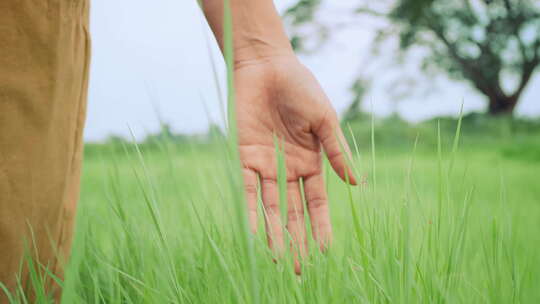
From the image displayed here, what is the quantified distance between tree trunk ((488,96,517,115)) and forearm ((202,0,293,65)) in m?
10.4

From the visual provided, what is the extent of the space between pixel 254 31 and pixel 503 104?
418 inches

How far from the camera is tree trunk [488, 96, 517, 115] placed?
1005 cm

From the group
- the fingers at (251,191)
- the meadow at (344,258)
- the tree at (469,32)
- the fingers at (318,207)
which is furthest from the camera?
the tree at (469,32)

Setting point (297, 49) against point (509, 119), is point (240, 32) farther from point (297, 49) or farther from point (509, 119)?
point (509, 119)

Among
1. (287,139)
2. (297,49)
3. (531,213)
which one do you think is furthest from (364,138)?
(287,139)

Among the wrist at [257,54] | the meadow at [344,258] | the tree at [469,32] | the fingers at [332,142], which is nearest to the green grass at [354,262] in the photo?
the meadow at [344,258]

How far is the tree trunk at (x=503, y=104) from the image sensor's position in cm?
1005

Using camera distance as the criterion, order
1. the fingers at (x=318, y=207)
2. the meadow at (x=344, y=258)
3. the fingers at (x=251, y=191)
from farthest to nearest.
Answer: the fingers at (x=318, y=207) → the fingers at (x=251, y=191) → the meadow at (x=344, y=258)

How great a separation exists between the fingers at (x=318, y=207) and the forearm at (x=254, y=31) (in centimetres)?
32

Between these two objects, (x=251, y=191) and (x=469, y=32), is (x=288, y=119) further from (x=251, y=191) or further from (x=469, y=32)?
(x=469, y=32)

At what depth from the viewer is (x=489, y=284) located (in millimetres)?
750

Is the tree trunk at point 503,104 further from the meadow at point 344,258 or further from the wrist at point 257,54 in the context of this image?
the wrist at point 257,54

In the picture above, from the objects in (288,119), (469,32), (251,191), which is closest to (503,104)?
(469,32)

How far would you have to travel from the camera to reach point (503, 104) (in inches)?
399
